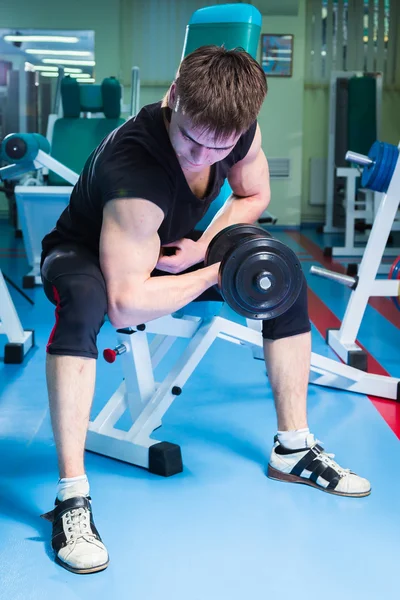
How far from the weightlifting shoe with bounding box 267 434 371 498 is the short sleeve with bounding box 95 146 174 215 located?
30.3 inches

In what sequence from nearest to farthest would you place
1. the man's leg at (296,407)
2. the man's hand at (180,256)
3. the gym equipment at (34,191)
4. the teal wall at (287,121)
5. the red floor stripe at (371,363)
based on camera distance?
the man's hand at (180,256), the man's leg at (296,407), the red floor stripe at (371,363), the gym equipment at (34,191), the teal wall at (287,121)

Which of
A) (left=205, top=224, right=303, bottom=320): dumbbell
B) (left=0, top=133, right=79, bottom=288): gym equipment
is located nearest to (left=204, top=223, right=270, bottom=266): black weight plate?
(left=205, top=224, right=303, bottom=320): dumbbell

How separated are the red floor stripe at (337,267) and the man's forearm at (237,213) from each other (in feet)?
6.60

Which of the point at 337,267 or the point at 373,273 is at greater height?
the point at 373,273

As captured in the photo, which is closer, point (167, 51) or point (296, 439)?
point (296, 439)

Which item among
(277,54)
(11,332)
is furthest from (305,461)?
(277,54)

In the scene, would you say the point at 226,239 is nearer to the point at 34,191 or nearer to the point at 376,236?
the point at 376,236

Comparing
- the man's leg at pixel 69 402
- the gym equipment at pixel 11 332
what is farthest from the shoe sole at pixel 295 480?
the gym equipment at pixel 11 332

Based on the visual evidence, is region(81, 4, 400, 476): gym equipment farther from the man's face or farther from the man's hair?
the man's hair

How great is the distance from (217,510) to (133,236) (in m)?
0.73

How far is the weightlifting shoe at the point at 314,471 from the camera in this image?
192 centimetres

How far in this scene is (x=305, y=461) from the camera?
6.48ft

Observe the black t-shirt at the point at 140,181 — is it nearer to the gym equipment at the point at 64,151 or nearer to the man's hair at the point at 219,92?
the man's hair at the point at 219,92

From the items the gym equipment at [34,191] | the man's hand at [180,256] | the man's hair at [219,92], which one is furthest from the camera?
the gym equipment at [34,191]
